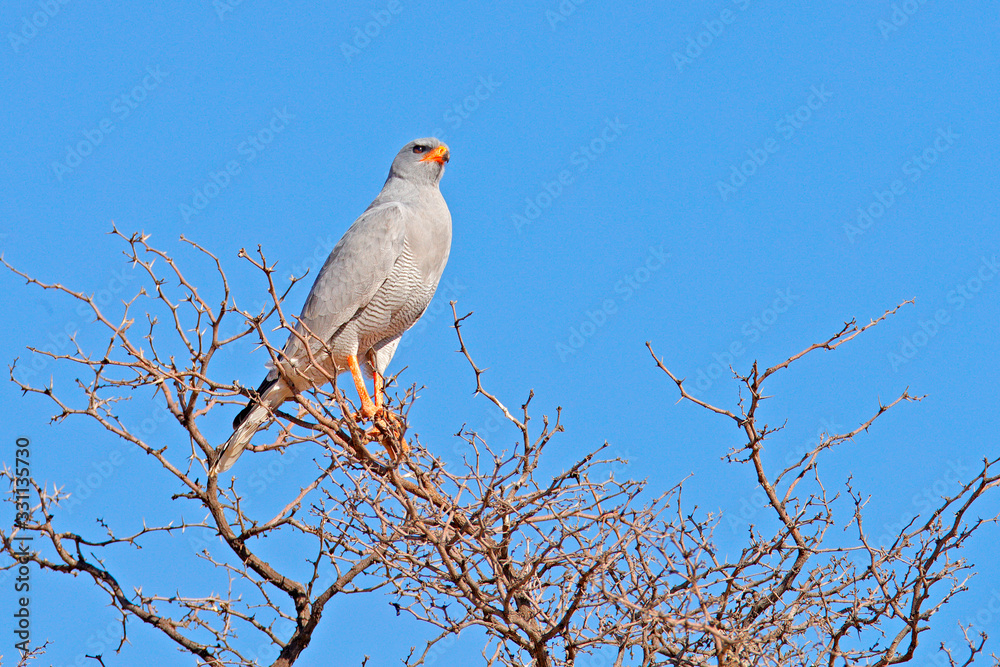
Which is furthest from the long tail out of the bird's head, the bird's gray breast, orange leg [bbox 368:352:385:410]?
the bird's head

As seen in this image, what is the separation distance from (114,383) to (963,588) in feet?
11.0

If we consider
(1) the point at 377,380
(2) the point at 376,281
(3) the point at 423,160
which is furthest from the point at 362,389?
(3) the point at 423,160

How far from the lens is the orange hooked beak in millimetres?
6141

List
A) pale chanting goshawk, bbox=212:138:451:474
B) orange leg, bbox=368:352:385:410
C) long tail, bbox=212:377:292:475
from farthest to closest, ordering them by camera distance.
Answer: pale chanting goshawk, bbox=212:138:451:474 → orange leg, bbox=368:352:385:410 → long tail, bbox=212:377:292:475

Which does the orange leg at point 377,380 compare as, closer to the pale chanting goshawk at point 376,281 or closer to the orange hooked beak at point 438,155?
the pale chanting goshawk at point 376,281

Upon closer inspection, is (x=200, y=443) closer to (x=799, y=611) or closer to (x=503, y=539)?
(x=503, y=539)

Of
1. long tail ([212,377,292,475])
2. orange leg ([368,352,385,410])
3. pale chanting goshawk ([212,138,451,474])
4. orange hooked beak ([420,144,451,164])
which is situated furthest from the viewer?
orange hooked beak ([420,144,451,164])

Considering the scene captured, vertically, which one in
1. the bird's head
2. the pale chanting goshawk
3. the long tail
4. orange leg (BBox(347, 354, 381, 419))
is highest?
the bird's head

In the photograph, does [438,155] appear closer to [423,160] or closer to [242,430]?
[423,160]

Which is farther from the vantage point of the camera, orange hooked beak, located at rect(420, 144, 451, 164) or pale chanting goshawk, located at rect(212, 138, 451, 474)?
orange hooked beak, located at rect(420, 144, 451, 164)

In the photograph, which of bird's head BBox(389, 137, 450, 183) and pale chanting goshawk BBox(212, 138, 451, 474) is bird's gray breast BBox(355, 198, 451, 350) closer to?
pale chanting goshawk BBox(212, 138, 451, 474)

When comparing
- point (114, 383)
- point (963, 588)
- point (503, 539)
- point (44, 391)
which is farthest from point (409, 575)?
point (963, 588)

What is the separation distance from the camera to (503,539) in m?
3.35

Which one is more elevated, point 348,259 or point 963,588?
point 348,259
